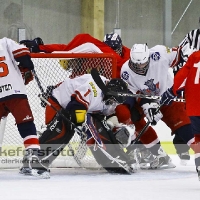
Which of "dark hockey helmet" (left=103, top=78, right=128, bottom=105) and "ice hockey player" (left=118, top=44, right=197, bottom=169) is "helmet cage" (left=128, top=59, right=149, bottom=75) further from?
"dark hockey helmet" (left=103, top=78, right=128, bottom=105)

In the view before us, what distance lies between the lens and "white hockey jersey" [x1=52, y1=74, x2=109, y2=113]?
4.39 metres

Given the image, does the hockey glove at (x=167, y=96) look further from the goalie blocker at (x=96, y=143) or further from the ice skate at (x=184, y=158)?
the ice skate at (x=184, y=158)

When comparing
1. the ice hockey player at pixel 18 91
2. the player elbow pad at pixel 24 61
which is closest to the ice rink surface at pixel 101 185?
the ice hockey player at pixel 18 91

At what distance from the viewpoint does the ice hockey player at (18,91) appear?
4.11 metres

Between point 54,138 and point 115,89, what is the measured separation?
464 millimetres

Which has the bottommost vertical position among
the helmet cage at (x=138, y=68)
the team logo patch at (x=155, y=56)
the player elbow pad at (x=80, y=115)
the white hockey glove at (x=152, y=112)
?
the white hockey glove at (x=152, y=112)

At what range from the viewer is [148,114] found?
15.8 feet

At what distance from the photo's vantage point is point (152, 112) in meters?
4.81

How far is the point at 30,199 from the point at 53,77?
2.00m

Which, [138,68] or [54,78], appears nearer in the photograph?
[138,68]

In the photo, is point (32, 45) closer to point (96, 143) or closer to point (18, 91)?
point (96, 143)

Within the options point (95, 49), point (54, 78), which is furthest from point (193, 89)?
point (95, 49)

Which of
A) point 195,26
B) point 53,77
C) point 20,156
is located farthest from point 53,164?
point 195,26

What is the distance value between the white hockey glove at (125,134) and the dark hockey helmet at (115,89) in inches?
7.0
